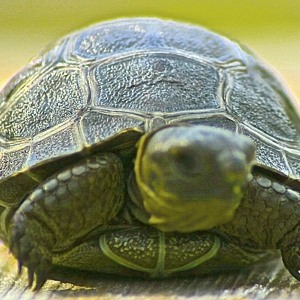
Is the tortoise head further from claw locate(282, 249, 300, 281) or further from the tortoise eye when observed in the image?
claw locate(282, 249, 300, 281)

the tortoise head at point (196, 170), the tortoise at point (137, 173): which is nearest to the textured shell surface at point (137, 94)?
the tortoise at point (137, 173)

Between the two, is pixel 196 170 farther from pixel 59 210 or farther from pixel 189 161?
pixel 59 210

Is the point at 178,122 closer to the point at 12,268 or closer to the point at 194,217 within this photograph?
the point at 194,217

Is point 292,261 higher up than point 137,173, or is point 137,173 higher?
point 137,173

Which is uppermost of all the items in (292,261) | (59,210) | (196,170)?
(196,170)


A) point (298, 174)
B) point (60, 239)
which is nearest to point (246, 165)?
point (298, 174)

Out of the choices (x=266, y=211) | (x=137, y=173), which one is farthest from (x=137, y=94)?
(x=266, y=211)
